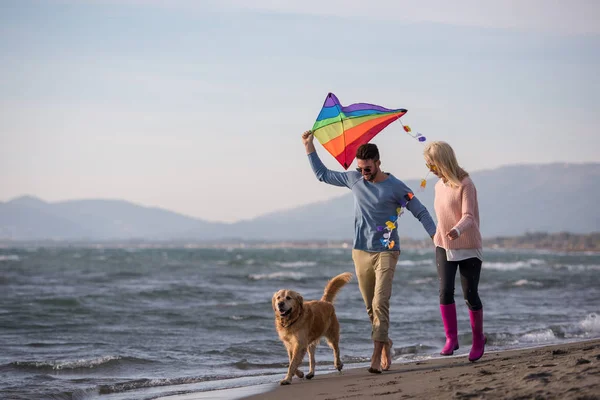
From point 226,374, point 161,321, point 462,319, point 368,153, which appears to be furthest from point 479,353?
point 161,321

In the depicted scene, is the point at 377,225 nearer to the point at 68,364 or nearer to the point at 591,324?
the point at 68,364

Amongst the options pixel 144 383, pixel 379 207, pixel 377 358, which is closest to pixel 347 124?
pixel 379 207

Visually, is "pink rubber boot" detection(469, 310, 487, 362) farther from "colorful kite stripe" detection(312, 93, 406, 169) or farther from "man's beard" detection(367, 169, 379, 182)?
"colorful kite stripe" detection(312, 93, 406, 169)

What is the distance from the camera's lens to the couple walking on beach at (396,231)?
652 centimetres

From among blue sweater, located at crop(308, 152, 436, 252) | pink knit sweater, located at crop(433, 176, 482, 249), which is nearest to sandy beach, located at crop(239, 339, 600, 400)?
pink knit sweater, located at crop(433, 176, 482, 249)

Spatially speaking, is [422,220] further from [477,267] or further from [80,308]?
[80,308]

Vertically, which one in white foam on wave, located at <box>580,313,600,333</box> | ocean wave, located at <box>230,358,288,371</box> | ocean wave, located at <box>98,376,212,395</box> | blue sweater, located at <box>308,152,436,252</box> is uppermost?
blue sweater, located at <box>308,152,436,252</box>

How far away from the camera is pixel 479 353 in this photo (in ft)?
22.7

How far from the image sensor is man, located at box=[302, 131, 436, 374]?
671cm

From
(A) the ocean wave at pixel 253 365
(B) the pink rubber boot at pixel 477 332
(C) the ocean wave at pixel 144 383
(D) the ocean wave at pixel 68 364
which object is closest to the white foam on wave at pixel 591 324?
(A) the ocean wave at pixel 253 365

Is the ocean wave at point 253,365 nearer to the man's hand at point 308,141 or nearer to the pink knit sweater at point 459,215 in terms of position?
the man's hand at point 308,141

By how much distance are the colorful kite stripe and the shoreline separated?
218 centimetres

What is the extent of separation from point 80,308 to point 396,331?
7605 mm

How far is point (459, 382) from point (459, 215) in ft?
5.88
